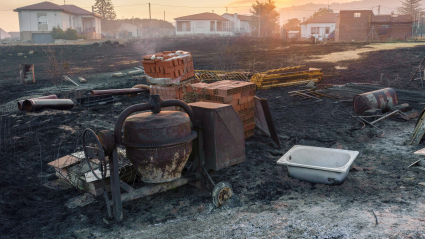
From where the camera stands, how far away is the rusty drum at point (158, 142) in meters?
3.80

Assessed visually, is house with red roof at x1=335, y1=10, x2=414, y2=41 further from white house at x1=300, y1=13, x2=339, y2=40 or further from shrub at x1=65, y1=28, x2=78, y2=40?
shrub at x1=65, y1=28, x2=78, y2=40

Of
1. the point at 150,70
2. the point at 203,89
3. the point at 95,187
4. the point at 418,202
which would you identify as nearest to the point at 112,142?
the point at 95,187

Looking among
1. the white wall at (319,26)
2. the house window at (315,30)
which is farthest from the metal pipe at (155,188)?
the house window at (315,30)

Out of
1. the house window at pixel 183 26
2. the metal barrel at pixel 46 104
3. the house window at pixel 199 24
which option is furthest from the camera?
the house window at pixel 183 26

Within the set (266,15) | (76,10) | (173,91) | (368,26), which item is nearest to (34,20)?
(76,10)

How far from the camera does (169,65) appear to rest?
805cm

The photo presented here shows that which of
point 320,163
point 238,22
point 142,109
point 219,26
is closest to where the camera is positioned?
point 142,109

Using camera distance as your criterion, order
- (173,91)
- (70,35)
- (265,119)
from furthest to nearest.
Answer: (70,35), (173,91), (265,119)

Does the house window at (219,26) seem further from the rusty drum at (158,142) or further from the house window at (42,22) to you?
the rusty drum at (158,142)

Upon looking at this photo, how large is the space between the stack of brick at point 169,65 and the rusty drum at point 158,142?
4214mm

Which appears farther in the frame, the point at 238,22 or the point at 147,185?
the point at 238,22

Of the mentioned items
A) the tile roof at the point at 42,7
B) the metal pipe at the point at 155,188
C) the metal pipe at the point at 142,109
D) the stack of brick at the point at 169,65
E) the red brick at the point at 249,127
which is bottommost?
the metal pipe at the point at 155,188

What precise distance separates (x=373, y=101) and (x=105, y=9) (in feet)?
261

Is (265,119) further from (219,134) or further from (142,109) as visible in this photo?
(142,109)
